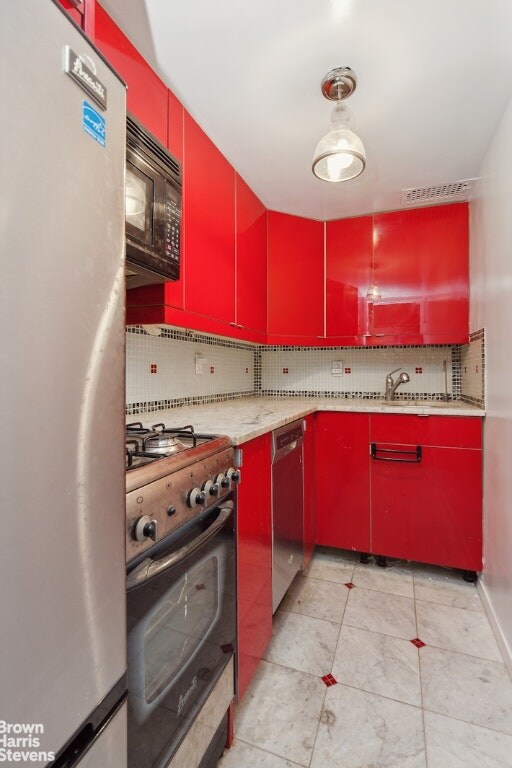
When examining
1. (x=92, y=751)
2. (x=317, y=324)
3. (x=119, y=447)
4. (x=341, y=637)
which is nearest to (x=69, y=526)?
(x=119, y=447)

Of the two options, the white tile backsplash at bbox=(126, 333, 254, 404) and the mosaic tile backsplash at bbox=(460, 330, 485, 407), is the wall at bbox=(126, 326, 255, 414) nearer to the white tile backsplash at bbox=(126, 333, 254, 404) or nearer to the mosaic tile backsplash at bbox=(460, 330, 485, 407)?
the white tile backsplash at bbox=(126, 333, 254, 404)

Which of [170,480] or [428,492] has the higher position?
[170,480]

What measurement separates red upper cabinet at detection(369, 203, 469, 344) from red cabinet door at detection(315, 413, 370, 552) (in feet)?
2.23

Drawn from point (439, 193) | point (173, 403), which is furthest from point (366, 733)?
point (439, 193)

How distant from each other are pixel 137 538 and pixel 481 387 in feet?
6.21

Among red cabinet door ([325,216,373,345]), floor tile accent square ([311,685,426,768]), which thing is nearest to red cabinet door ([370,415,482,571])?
red cabinet door ([325,216,373,345])

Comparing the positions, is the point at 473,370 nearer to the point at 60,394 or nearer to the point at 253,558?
the point at 253,558

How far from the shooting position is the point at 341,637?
1.56 metres

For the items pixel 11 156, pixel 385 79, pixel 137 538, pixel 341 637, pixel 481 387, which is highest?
pixel 385 79

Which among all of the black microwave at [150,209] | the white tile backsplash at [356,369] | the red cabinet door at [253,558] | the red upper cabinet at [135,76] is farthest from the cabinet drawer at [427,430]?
the red upper cabinet at [135,76]

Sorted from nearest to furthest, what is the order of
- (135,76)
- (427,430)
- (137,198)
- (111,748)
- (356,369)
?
(111,748), (137,198), (135,76), (427,430), (356,369)

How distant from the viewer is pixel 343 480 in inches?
85.7

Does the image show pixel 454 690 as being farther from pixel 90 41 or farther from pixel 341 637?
pixel 90 41

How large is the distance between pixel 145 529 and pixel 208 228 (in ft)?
4.52
